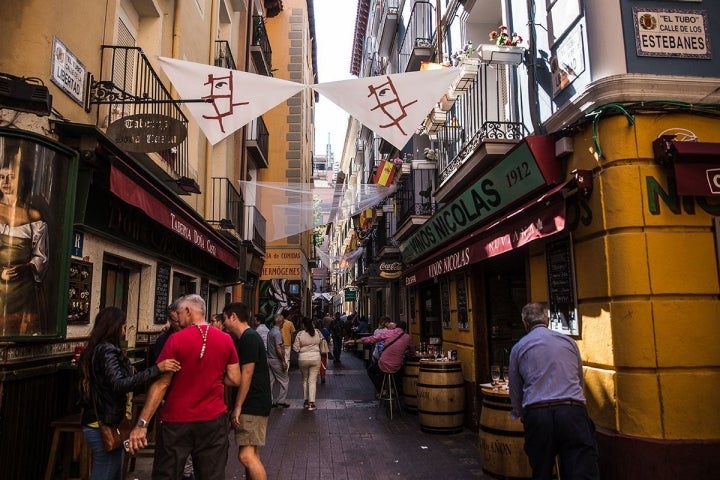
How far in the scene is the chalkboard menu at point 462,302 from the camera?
9.48m

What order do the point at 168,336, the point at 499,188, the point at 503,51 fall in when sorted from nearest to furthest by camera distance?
the point at 168,336, the point at 503,51, the point at 499,188

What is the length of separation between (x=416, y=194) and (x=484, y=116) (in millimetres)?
5447

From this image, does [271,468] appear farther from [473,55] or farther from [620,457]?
[473,55]

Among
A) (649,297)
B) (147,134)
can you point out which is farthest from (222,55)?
(649,297)

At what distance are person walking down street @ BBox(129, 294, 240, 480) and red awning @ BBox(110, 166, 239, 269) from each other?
2.12 metres

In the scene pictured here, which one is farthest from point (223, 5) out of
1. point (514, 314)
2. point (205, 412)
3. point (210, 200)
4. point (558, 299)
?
point (205, 412)

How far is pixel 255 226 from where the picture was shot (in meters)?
16.9

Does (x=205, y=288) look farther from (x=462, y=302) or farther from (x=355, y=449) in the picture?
(x=355, y=449)

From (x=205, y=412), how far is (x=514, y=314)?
6981mm

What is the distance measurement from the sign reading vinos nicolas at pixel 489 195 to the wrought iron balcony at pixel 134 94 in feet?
13.2

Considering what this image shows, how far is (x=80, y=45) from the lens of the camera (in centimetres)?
591

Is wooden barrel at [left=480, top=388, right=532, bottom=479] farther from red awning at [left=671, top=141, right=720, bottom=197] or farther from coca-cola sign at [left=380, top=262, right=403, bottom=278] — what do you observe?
coca-cola sign at [left=380, top=262, right=403, bottom=278]

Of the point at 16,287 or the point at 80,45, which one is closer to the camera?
the point at 16,287

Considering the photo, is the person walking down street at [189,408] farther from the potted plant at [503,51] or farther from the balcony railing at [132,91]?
the potted plant at [503,51]
